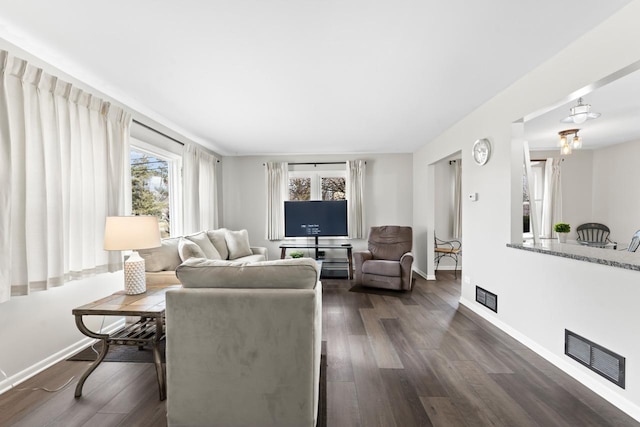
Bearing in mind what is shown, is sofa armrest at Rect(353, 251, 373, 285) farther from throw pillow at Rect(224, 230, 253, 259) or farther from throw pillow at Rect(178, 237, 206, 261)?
throw pillow at Rect(178, 237, 206, 261)

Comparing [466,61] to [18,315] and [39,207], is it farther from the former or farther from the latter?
[18,315]

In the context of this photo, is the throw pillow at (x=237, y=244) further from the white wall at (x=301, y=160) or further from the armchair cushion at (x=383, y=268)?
the armchair cushion at (x=383, y=268)

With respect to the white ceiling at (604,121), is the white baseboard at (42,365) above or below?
below

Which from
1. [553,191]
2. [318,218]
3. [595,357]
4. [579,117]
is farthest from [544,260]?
[553,191]

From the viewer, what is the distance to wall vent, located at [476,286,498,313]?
2.94 meters

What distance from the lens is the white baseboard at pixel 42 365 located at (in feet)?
6.18

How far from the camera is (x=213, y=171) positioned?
500 cm

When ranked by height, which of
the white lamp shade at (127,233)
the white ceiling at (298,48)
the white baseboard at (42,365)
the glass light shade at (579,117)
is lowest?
the white baseboard at (42,365)

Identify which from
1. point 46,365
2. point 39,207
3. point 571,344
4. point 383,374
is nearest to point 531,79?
point 571,344

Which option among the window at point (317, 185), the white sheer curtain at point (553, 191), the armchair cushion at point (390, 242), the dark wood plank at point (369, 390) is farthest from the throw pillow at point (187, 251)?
the white sheer curtain at point (553, 191)

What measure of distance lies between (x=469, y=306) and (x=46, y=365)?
4249 mm

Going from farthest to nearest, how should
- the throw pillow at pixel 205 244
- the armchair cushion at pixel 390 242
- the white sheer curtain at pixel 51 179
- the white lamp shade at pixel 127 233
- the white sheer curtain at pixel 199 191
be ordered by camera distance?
the armchair cushion at pixel 390 242 < the white sheer curtain at pixel 199 191 < the throw pillow at pixel 205 244 < the white lamp shade at pixel 127 233 < the white sheer curtain at pixel 51 179

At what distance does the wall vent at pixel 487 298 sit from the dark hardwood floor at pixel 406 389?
0.33 meters

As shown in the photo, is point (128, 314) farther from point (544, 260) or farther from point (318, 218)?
point (318, 218)
